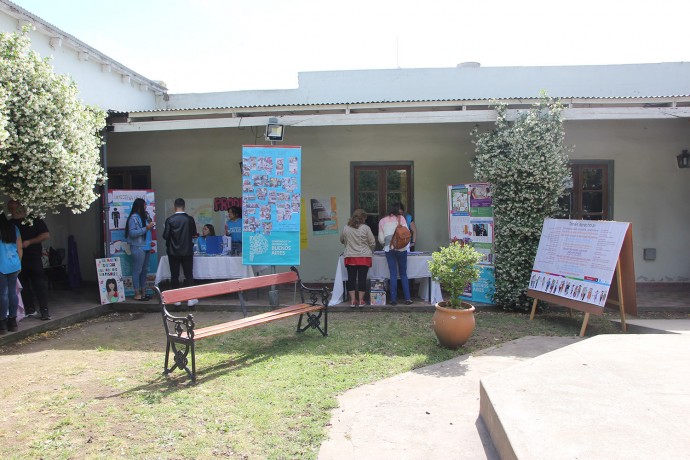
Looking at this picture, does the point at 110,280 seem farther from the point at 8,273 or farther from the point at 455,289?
the point at 455,289

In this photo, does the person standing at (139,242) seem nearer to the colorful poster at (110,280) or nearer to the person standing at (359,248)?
the colorful poster at (110,280)

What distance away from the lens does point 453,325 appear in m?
5.52

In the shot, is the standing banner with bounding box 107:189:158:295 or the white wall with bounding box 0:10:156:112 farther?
the white wall with bounding box 0:10:156:112

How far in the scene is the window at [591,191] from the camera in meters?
9.22

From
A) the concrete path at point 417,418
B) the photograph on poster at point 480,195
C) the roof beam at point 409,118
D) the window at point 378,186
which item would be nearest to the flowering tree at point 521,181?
the photograph on poster at point 480,195

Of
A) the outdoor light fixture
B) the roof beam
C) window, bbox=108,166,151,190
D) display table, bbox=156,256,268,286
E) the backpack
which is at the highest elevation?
the roof beam

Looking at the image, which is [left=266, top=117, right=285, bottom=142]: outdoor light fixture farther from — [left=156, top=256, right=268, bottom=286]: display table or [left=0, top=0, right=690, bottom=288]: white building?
[left=156, top=256, right=268, bottom=286]: display table

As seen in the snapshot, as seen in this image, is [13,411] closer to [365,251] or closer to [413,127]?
[365,251]

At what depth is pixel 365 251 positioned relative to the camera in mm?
7656

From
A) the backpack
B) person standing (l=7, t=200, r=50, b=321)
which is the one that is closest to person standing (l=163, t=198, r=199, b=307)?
person standing (l=7, t=200, r=50, b=321)

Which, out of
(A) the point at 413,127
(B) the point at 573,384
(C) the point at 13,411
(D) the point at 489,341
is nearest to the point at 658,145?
(A) the point at 413,127

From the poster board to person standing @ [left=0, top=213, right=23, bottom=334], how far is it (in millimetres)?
7335

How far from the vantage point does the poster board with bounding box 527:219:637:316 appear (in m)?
6.07

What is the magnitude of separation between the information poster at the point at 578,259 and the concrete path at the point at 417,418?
1.83 metres
